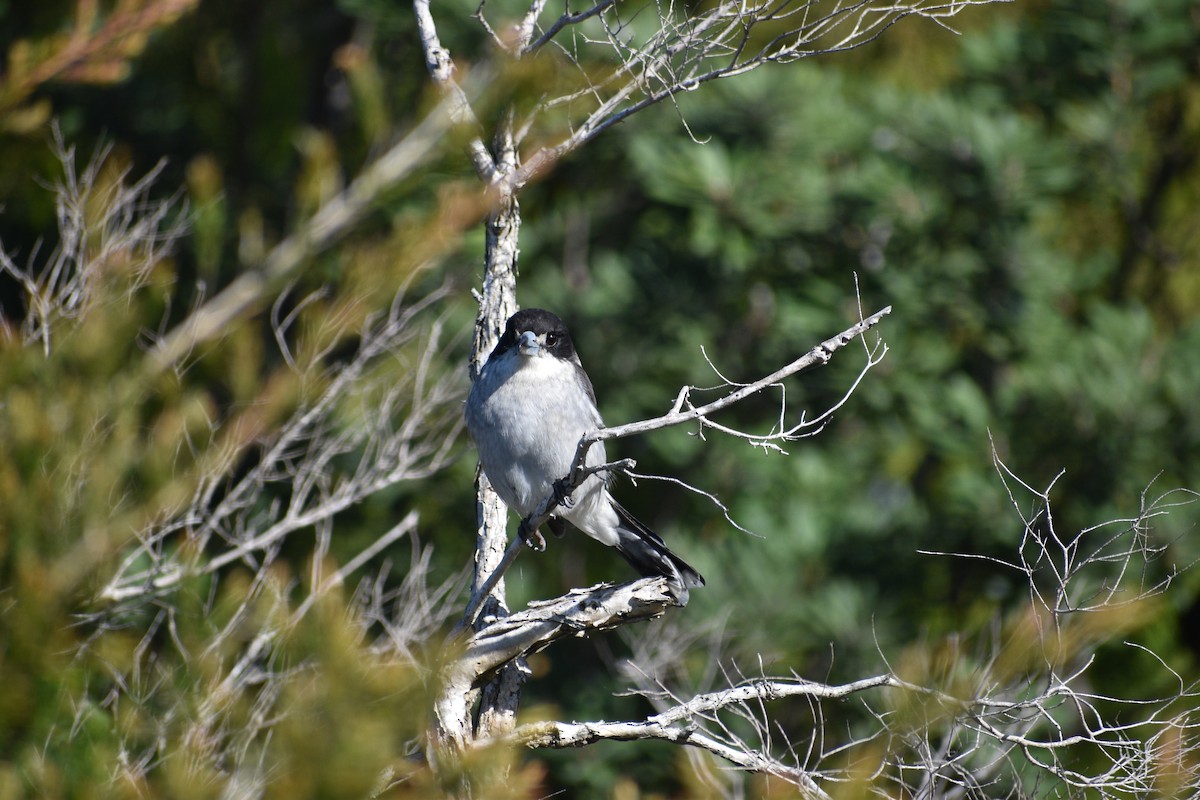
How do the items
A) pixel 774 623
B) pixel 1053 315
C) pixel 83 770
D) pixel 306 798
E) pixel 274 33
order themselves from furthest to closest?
pixel 274 33, pixel 1053 315, pixel 774 623, pixel 83 770, pixel 306 798

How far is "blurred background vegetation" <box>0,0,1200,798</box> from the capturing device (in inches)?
249

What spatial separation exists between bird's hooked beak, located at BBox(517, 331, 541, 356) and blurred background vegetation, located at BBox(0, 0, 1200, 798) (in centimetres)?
219

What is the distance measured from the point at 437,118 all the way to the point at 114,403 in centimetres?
75

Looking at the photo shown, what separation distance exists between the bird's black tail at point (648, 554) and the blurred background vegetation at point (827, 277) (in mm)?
1935

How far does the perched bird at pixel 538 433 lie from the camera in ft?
12.7

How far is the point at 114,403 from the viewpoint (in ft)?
6.64

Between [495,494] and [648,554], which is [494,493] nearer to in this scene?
[495,494]

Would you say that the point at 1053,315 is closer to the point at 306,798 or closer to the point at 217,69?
the point at 217,69

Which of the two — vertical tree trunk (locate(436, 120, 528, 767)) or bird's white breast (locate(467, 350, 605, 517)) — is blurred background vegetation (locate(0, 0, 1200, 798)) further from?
vertical tree trunk (locate(436, 120, 528, 767))

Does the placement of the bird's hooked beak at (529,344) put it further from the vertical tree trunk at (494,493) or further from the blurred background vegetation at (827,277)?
the blurred background vegetation at (827,277)

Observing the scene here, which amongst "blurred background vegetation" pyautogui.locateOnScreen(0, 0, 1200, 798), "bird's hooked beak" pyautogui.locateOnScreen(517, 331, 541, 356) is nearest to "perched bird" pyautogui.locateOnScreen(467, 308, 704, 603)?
"bird's hooked beak" pyautogui.locateOnScreen(517, 331, 541, 356)

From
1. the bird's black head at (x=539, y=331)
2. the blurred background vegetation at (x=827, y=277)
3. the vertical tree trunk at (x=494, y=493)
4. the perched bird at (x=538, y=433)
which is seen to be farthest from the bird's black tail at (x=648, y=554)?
the blurred background vegetation at (x=827, y=277)

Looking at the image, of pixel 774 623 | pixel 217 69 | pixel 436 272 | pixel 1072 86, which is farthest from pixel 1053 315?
pixel 217 69

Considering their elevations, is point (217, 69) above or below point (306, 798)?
below
